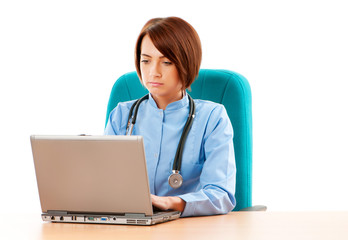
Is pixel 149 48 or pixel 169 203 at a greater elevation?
pixel 149 48

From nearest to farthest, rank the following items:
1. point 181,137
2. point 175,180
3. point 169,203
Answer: point 169,203
point 175,180
point 181,137

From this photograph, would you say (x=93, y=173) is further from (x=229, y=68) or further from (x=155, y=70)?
(x=229, y=68)

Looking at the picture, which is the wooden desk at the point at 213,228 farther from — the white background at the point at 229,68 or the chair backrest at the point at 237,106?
the white background at the point at 229,68

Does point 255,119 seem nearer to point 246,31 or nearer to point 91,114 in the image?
point 246,31

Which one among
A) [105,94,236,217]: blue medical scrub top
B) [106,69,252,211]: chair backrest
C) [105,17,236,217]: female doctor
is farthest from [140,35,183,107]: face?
[106,69,252,211]: chair backrest

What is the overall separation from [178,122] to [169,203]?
1.49ft

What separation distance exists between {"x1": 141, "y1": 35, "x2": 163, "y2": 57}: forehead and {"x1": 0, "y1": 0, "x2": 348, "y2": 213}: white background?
1.32 metres

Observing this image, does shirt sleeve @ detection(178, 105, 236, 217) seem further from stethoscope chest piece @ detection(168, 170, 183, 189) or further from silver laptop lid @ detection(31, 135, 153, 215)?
silver laptop lid @ detection(31, 135, 153, 215)

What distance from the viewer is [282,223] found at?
5.14 ft

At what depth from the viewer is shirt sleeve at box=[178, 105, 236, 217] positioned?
172 cm

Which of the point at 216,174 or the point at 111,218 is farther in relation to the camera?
the point at 216,174

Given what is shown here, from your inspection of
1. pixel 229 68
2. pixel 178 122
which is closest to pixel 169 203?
pixel 178 122

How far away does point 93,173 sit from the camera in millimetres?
1515

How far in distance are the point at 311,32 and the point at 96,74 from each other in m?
1.28
